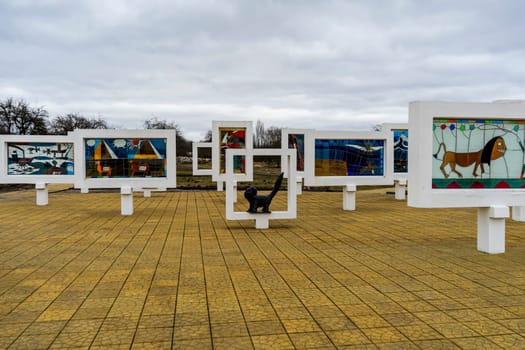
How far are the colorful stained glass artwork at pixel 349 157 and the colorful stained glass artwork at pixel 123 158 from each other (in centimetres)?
514

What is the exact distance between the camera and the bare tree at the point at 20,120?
140 feet

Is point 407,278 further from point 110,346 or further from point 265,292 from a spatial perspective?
point 110,346

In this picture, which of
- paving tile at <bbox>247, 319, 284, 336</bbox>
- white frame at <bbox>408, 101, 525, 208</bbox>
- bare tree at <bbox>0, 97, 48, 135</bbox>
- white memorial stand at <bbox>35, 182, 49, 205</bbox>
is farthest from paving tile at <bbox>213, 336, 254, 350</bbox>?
bare tree at <bbox>0, 97, 48, 135</bbox>

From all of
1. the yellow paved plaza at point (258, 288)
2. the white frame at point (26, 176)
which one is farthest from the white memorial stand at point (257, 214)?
the white frame at point (26, 176)

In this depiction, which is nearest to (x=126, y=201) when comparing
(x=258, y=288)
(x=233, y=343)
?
(x=258, y=288)

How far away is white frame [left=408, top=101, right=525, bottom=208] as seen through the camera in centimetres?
807

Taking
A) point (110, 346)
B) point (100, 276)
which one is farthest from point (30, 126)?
point (110, 346)

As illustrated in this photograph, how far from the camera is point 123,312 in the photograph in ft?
16.8

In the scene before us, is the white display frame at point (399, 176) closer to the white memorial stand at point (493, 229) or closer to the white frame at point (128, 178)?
the white frame at point (128, 178)

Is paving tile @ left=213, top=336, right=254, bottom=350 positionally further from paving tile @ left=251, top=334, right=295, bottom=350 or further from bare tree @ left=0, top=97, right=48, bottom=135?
bare tree @ left=0, top=97, right=48, bottom=135

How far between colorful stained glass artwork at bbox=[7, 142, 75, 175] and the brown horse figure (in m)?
13.6

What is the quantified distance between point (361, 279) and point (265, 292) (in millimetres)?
1441

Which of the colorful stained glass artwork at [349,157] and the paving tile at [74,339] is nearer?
the paving tile at [74,339]

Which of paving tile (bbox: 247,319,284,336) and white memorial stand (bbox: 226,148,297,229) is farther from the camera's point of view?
white memorial stand (bbox: 226,148,297,229)
